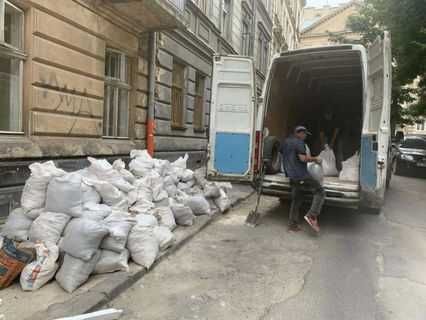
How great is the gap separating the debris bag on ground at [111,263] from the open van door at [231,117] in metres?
2.99

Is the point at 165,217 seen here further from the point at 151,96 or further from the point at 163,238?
the point at 151,96

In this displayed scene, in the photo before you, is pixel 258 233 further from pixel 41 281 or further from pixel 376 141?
pixel 41 281

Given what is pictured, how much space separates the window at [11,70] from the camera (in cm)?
566

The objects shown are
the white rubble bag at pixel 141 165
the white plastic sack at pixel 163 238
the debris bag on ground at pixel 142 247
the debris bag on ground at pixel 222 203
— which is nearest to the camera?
the debris bag on ground at pixel 142 247

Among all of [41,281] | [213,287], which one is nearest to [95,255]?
[41,281]

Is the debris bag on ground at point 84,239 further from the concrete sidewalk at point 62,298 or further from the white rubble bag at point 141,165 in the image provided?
the white rubble bag at point 141,165

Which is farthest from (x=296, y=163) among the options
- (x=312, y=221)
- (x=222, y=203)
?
(x=222, y=203)

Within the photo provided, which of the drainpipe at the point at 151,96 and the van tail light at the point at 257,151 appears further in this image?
the drainpipe at the point at 151,96

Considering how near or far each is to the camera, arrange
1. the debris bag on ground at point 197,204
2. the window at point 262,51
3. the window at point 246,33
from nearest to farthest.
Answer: the debris bag on ground at point 197,204 < the window at point 246,33 < the window at point 262,51

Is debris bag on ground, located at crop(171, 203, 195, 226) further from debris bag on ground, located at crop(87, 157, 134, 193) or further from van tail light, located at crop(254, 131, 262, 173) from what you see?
van tail light, located at crop(254, 131, 262, 173)

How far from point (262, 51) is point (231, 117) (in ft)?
57.3

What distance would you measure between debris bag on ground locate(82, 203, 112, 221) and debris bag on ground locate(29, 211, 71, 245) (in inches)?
7.8

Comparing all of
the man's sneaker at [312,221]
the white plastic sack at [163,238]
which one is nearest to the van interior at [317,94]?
the man's sneaker at [312,221]

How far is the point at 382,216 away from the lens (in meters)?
7.71
